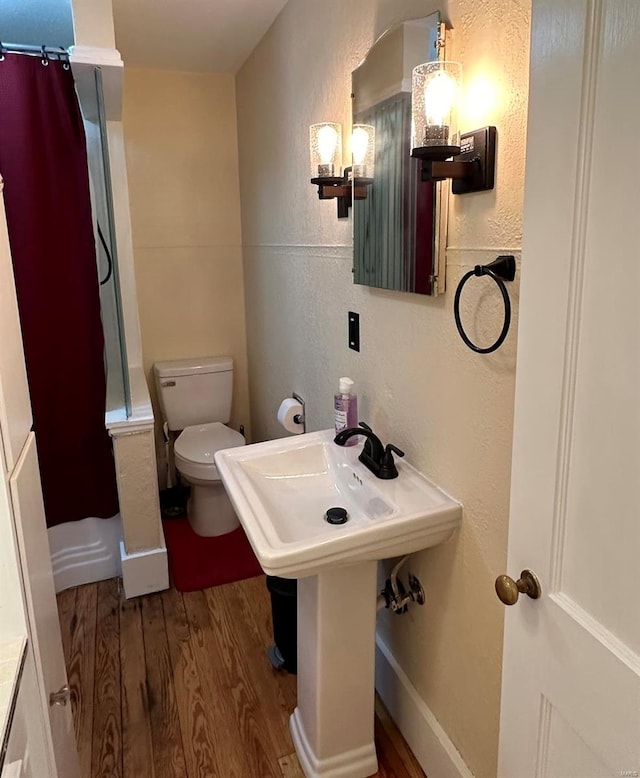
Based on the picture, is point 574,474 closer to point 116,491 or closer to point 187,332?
point 116,491

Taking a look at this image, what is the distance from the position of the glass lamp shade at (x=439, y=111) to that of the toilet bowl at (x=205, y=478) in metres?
1.92

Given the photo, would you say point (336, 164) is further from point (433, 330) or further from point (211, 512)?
point (211, 512)

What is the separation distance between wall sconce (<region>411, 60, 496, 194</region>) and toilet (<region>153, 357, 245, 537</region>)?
75.0 inches

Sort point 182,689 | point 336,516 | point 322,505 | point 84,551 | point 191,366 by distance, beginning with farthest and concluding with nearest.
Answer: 1. point 191,366
2. point 84,551
3. point 182,689
4. point 322,505
5. point 336,516

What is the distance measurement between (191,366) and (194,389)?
0.13m

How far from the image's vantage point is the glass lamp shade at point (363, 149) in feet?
5.13

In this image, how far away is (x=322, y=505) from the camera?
1.64 meters

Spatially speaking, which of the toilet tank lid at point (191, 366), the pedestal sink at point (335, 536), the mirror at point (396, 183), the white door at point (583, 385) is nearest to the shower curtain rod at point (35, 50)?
the mirror at point (396, 183)

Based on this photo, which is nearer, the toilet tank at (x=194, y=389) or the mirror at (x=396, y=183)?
the mirror at (x=396, y=183)

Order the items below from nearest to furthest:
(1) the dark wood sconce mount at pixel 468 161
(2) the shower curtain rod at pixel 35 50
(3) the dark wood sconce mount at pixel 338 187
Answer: (1) the dark wood sconce mount at pixel 468 161
(3) the dark wood sconce mount at pixel 338 187
(2) the shower curtain rod at pixel 35 50

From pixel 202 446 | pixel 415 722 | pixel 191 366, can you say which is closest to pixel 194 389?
pixel 191 366

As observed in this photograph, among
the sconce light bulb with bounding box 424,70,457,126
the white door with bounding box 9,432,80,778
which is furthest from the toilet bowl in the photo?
the sconce light bulb with bounding box 424,70,457,126

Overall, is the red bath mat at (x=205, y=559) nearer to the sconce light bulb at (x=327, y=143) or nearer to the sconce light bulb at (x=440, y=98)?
the sconce light bulb at (x=327, y=143)

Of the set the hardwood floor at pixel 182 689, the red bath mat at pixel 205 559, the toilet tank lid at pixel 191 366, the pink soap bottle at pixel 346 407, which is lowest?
the hardwood floor at pixel 182 689
